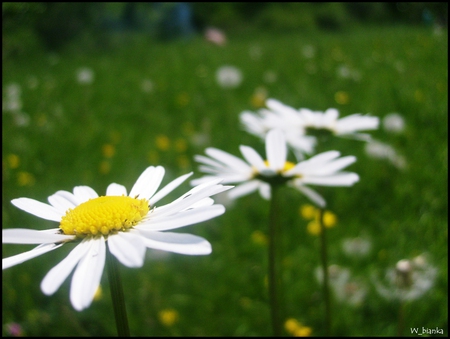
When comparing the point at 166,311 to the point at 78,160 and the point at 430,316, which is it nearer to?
the point at 430,316

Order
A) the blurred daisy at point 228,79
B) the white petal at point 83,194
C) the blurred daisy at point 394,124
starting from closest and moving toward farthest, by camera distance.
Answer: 1. the white petal at point 83,194
2. the blurred daisy at point 394,124
3. the blurred daisy at point 228,79

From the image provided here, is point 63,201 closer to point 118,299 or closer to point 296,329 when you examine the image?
point 118,299

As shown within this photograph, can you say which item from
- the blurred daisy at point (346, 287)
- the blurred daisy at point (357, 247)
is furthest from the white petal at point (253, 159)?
the blurred daisy at point (357, 247)

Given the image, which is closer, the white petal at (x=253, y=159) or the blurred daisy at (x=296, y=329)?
the white petal at (x=253, y=159)

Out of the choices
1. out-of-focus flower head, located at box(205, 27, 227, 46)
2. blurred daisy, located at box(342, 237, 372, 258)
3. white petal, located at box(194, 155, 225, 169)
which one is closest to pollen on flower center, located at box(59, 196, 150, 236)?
white petal, located at box(194, 155, 225, 169)

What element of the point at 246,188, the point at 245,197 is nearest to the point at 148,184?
the point at 246,188

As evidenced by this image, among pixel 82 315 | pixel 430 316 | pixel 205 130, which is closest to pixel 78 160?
pixel 205 130

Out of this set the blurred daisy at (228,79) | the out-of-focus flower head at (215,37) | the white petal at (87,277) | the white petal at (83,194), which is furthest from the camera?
the blurred daisy at (228,79)

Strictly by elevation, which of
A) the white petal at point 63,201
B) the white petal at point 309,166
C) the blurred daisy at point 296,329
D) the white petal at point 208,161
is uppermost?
the white petal at point 208,161

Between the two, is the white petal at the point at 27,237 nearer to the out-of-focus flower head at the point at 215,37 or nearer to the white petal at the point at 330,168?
the white petal at the point at 330,168
